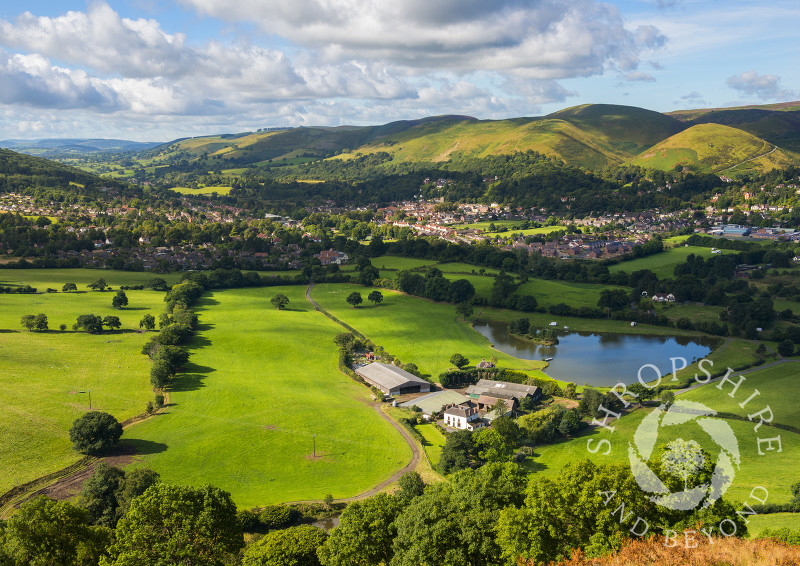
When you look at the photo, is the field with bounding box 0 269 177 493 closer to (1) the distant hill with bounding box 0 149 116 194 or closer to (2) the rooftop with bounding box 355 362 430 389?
(2) the rooftop with bounding box 355 362 430 389

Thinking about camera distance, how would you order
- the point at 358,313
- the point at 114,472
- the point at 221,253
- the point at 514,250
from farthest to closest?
1. the point at 514,250
2. the point at 221,253
3. the point at 358,313
4. the point at 114,472

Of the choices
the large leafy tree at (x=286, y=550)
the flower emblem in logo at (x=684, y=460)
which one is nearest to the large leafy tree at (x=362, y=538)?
the large leafy tree at (x=286, y=550)

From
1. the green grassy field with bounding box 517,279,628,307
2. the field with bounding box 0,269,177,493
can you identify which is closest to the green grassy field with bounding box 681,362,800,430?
the green grassy field with bounding box 517,279,628,307

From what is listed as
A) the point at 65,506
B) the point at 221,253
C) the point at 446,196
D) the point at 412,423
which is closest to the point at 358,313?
the point at 412,423

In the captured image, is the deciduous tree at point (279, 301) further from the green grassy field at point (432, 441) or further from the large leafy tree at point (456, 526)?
the large leafy tree at point (456, 526)

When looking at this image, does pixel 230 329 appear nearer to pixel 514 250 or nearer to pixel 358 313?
pixel 358 313

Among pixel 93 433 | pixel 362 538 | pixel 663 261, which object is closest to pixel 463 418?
pixel 362 538
